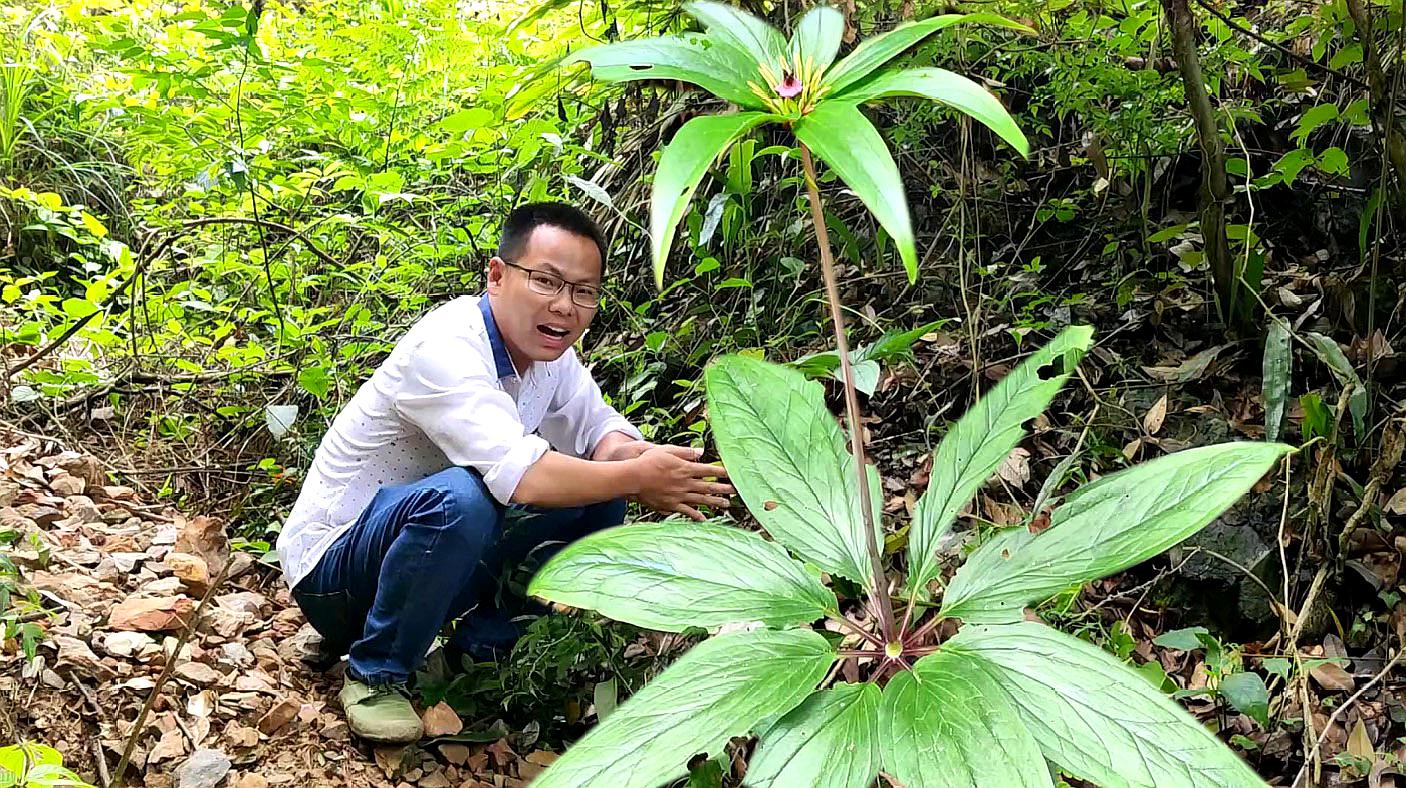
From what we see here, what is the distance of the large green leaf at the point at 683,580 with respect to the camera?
0.96 metres

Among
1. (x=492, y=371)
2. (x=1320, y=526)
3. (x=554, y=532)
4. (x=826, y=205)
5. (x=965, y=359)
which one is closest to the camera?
(x=1320, y=526)

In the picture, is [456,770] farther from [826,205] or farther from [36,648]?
[826,205]

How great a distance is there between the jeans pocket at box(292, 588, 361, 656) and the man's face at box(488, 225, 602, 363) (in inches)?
25.4

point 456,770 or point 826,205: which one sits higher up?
point 826,205

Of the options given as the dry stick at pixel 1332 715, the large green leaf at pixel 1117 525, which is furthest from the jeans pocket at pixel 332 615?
the dry stick at pixel 1332 715

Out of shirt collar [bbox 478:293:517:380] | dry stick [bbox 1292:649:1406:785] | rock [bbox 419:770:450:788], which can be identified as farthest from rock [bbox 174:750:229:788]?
dry stick [bbox 1292:649:1406:785]

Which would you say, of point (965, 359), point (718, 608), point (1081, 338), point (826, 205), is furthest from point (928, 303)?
point (718, 608)

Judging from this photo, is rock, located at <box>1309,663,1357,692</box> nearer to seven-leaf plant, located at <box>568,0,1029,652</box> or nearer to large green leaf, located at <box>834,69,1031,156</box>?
seven-leaf plant, located at <box>568,0,1029,652</box>

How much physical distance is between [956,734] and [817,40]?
1.99 ft

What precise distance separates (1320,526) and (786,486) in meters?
1.26

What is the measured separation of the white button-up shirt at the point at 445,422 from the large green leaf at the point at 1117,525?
1.05 metres

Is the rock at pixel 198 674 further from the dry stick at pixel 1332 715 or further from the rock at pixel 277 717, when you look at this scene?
the dry stick at pixel 1332 715

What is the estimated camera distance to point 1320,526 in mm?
1832

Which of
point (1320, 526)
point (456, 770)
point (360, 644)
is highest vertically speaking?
point (1320, 526)
